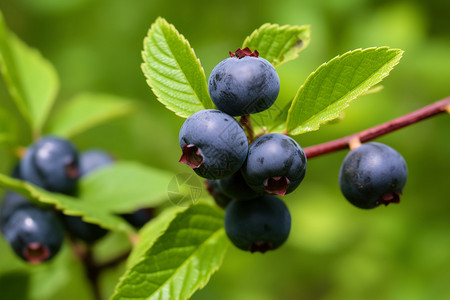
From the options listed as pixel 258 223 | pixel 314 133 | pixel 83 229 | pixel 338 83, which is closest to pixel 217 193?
pixel 258 223

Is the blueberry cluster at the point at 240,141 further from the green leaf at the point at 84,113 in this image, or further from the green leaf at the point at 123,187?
the green leaf at the point at 84,113

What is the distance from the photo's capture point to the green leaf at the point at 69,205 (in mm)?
1740

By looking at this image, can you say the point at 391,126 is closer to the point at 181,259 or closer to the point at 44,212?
the point at 181,259

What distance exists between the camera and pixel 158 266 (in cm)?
146

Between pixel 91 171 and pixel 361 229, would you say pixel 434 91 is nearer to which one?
pixel 361 229

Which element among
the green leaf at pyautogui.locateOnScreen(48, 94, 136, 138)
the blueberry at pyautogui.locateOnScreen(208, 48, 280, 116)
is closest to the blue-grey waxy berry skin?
the blueberry at pyautogui.locateOnScreen(208, 48, 280, 116)

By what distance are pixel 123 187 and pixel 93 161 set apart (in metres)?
0.23

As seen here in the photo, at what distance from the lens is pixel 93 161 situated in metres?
2.28

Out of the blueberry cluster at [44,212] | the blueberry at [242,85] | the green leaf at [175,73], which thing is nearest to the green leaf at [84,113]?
the blueberry cluster at [44,212]

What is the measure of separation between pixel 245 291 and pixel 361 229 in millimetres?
1001

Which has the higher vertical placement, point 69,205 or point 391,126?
point 391,126

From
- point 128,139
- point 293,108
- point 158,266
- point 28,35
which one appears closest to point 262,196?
point 293,108

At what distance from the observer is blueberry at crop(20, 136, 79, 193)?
203 centimetres

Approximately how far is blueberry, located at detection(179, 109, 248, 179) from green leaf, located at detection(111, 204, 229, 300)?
0.40 meters
